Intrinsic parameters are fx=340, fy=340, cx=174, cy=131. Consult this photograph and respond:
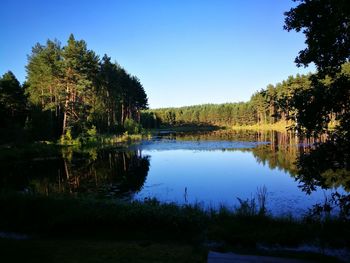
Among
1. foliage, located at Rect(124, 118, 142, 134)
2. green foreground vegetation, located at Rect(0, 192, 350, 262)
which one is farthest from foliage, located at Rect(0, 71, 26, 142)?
green foreground vegetation, located at Rect(0, 192, 350, 262)

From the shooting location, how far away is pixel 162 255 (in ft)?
29.1

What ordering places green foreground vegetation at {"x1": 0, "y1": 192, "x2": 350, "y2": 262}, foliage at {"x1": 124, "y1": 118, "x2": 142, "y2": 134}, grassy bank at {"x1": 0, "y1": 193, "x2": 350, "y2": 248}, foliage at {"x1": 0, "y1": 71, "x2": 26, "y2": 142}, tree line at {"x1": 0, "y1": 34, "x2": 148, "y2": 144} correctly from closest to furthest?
1. green foreground vegetation at {"x1": 0, "y1": 192, "x2": 350, "y2": 262}
2. grassy bank at {"x1": 0, "y1": 193, "x2": 350, "y2": 248}
3. foliage at {"x1": 0, "y1": 71, "x2": 26, "y2": 142}
4. tree line at {"x1": 0, "y1": 34, "x2": 148, "y2": 144}
5. foliage at {"x1": 124, "y1": 118, "x2": 142, "y2": 134}

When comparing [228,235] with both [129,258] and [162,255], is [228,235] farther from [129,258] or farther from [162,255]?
[129,258]

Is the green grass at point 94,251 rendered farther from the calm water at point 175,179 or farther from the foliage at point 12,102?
the foliage at point 12,102

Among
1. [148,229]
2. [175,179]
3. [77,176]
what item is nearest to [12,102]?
[77,176]

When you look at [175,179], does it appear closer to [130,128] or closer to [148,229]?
[148,229]

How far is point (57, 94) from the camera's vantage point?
195 feet

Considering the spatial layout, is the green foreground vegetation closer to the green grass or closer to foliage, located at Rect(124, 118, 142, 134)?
the green grass

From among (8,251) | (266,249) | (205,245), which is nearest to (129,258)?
(205,245)

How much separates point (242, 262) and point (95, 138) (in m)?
55.0

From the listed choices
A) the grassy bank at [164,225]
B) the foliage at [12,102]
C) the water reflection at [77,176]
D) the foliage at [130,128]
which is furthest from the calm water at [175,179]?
the foliage at [130,128]

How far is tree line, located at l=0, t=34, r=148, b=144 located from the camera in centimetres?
5253

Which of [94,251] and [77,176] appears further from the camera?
[77,176]

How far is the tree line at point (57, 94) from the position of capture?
52531 millimetres
